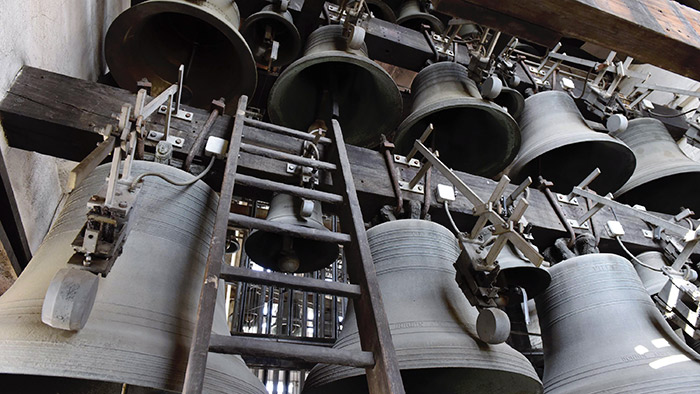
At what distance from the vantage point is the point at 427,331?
5.88ft

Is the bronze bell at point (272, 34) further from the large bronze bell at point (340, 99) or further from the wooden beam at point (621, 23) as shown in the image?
the wooden beam at point (621, 23)

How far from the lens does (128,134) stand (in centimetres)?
152

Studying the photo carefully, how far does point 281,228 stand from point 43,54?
1578mm

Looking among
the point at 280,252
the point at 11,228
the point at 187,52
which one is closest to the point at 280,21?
the point at 187,52

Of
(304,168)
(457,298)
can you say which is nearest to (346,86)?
(304,168)

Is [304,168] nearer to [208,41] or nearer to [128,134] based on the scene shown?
[128,134]

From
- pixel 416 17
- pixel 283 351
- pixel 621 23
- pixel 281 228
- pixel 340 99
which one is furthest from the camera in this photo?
pixel 416 17

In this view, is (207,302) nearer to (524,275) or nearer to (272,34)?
(524,275)

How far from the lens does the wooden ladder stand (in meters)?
1.24

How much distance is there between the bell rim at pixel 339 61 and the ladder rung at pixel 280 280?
5.57ft

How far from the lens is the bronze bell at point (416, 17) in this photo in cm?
486

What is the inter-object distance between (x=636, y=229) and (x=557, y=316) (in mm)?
1189

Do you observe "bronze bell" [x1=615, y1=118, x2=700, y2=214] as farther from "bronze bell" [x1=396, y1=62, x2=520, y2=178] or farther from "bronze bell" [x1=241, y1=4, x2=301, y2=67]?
"bronze bell" [x1=241, y1=4, x2=301, y2=67]

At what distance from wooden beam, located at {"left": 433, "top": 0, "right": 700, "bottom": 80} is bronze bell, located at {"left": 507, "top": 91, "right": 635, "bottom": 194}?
0.94m
